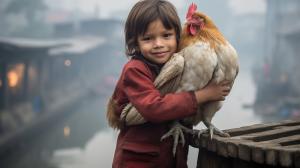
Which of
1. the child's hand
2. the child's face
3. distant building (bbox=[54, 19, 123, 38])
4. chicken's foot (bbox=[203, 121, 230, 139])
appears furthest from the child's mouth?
distant building (bbox=[54, 19, 123, 38])

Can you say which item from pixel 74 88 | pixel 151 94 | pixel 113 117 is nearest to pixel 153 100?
pixel 151 94

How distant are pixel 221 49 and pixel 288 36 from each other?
18.7 meters

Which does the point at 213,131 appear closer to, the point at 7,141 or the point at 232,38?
the point at 7,141

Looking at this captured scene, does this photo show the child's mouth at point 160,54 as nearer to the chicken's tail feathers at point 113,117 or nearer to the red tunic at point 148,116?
the red tunic at point 148,116

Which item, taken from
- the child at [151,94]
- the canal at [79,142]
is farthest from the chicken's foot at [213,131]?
the canal at [79,142]

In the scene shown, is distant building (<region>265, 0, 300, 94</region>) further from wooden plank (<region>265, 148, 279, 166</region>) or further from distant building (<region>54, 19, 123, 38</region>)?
wooden plank (<region>265, 148, 279, 166</region>)

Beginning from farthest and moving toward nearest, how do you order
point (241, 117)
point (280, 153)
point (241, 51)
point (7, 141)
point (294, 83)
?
point (241, 51) → point (294, 83) → point (241, 117) → point (7, 141) → point (280, 153)

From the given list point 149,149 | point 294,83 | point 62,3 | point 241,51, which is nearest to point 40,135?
point 294,83

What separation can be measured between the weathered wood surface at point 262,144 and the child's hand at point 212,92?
0.23m

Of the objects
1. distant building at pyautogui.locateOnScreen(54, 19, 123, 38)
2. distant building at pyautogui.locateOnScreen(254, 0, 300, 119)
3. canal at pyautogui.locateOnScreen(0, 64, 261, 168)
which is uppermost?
distant building at pyautogui.locateOnScreen(54, 19, 123, 38)

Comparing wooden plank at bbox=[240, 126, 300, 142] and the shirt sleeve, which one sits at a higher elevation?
the shirt sleeve

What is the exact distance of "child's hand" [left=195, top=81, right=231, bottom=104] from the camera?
235 cm

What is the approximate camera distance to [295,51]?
1986cm

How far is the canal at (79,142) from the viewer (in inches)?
488
